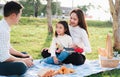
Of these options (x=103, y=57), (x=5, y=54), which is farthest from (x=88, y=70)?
(x=5, y=54)

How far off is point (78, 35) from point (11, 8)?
6.29 feet

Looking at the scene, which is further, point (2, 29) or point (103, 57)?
point (103, 57)

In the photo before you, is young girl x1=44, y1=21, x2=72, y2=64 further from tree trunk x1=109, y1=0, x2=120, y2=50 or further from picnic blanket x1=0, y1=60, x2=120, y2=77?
tree trunk x1=109, y1=0, x2=120, y2=50

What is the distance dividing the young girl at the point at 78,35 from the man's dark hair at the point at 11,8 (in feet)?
5.29

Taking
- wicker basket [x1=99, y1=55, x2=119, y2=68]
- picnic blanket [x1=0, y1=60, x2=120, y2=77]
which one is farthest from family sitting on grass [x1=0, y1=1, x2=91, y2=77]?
wicker basket [x1=99, y1=55, x2=119, y2=68]

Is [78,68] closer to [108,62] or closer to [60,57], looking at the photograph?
[60,57]

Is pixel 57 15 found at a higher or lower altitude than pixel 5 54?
lower

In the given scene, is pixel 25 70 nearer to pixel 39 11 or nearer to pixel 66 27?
pixel 66 27

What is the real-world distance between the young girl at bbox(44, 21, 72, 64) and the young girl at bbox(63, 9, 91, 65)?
0.14 meters

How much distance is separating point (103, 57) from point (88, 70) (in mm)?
455

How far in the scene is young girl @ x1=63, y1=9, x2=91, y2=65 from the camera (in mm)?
6302

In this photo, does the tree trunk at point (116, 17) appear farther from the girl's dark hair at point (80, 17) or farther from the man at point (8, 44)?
the man at point (8, 44)

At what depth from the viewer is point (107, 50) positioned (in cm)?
611

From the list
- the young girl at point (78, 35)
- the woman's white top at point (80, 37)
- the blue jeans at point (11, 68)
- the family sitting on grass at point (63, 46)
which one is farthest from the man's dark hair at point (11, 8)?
the woman's white top at point (80, 37)
